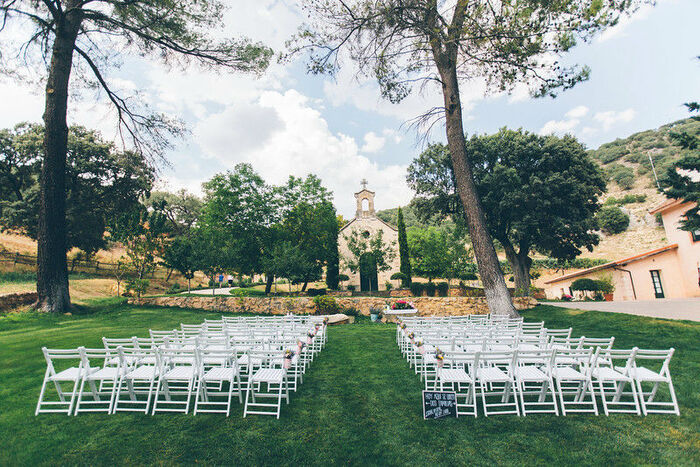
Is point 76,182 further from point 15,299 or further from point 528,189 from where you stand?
point 528,189

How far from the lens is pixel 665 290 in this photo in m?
21.4

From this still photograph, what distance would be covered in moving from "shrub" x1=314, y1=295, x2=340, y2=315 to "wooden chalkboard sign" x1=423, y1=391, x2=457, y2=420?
438 inches

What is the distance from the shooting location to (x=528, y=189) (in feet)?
59.4

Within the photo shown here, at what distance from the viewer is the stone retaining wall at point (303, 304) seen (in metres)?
15.0

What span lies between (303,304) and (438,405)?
39.7ft

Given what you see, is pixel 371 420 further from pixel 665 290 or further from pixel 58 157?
pixel 665 290

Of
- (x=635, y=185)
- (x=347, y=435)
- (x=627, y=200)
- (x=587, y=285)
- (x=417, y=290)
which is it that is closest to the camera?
(x=347, y=435)

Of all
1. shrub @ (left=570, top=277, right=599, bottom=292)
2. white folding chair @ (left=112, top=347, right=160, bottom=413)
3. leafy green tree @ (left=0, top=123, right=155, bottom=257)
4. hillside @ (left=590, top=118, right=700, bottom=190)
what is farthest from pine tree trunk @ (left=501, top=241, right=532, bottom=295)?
hillside @ (left=590, top=118, right=700, bottom=190)

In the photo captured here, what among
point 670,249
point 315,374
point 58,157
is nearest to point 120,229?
point 58,157

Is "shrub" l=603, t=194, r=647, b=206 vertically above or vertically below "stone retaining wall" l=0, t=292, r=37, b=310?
above

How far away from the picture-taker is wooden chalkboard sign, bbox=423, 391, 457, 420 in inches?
150

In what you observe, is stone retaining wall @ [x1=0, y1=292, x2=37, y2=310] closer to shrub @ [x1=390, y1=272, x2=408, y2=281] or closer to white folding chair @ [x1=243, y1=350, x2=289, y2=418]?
white folding chair @ [x1=243, y1=350, x2=289, y2=418]

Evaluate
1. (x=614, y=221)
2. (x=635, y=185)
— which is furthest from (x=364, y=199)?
(x=635, y=185)

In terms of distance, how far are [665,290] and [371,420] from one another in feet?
89.6
